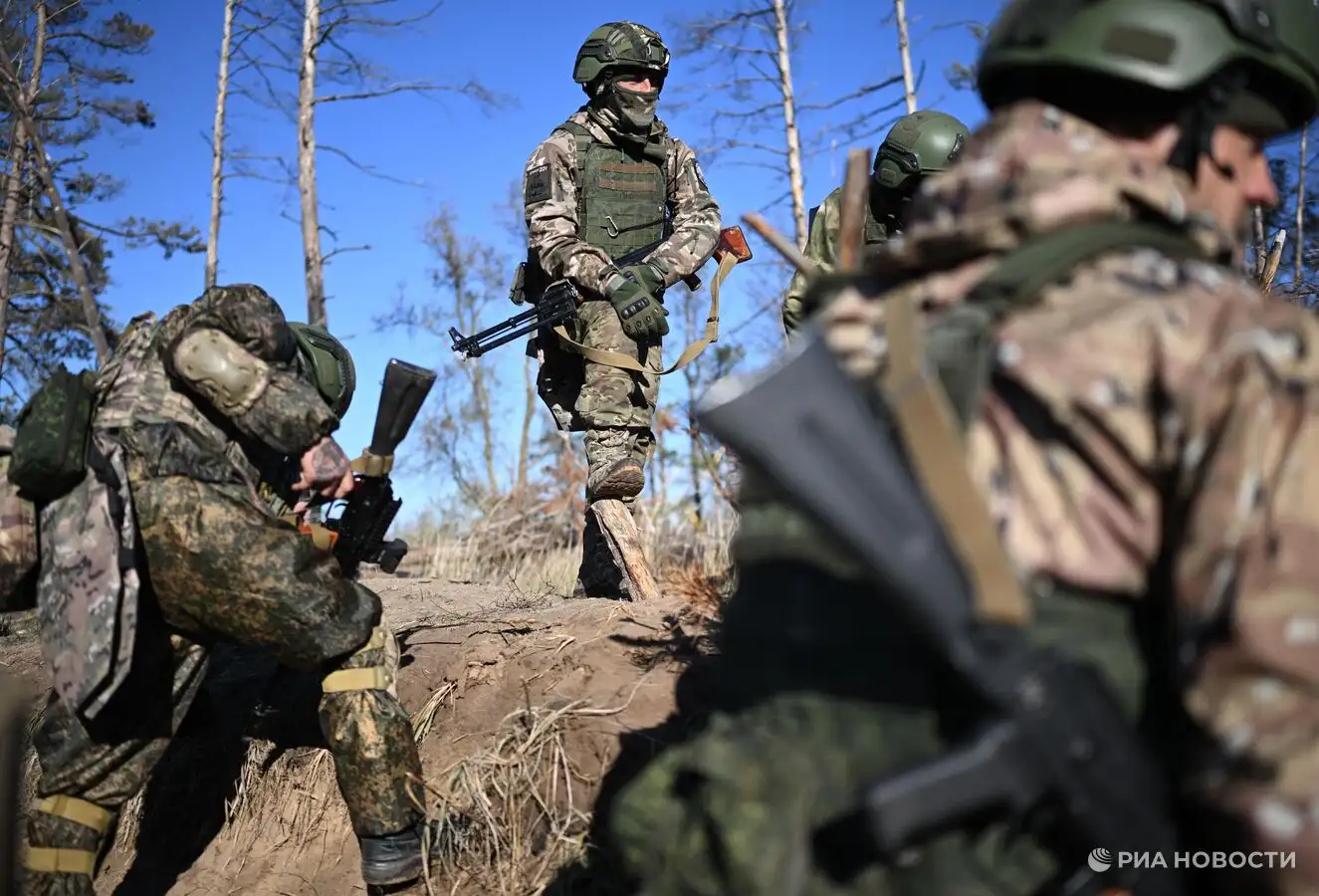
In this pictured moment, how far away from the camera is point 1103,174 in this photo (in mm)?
1653

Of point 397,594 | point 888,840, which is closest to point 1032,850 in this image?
point 888,840

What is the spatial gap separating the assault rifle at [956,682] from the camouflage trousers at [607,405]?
3964 millimetres

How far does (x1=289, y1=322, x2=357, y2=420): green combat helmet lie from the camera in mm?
4176

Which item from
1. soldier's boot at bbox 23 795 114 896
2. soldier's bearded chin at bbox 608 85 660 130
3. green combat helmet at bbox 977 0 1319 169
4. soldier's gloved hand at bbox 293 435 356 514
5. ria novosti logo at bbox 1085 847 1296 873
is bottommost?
ria novosti logo at bbox 1085 847 1296 873

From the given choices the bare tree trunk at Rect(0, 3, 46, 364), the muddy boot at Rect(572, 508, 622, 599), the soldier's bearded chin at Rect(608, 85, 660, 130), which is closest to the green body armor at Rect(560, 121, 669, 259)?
the soldier's bearded chin at Rect(608, 85, 660, 130)

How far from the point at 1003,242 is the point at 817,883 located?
3.14 feet

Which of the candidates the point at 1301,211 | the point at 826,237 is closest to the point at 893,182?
the point at 826,237

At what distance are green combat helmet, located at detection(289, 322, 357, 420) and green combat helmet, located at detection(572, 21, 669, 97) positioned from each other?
2.31m

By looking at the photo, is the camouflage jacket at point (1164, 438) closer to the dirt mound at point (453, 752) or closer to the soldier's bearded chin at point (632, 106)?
the dirt mound at point (453, 752)

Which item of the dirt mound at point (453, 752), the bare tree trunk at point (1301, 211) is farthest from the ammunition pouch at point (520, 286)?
the bare tree trunk at point (1301, 211)

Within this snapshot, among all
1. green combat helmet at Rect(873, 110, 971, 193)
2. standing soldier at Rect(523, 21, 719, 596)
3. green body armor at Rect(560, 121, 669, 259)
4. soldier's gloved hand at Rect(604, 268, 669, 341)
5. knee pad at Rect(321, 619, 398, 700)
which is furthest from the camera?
green body armor at Rect(560, 121, 669, 259)

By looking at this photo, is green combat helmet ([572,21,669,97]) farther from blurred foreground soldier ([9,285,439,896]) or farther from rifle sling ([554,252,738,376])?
blurred foreground soldier ([9,285,439,896])

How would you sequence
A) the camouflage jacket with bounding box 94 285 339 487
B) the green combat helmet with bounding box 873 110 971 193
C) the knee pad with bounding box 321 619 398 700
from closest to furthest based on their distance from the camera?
the camouflage jacket with bounding box 94 285 339 487, the knee pad with bounding box 321 619 398 700, the green combat helmet with bounding box 873 110 971 193

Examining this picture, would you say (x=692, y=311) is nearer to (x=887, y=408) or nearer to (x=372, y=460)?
(x=372, y=460)
